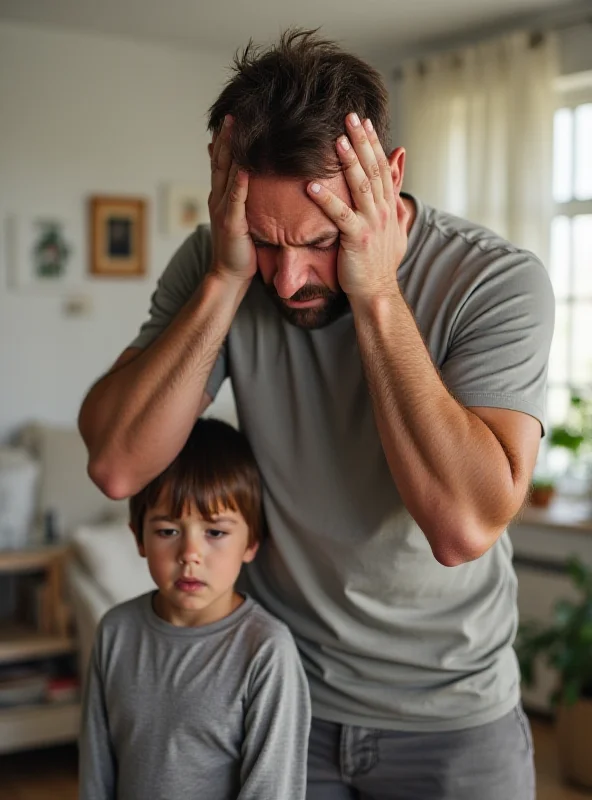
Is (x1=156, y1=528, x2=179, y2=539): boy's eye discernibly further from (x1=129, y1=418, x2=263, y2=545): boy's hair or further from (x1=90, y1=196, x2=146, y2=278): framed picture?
(x1=90, y1=196, x2=146, y2=278): framed picture

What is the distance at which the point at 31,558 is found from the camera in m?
3.83

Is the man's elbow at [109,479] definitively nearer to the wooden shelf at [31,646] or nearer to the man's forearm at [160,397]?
the man's forearm at [160,397]

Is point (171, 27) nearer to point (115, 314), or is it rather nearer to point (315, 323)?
point (115, 314)

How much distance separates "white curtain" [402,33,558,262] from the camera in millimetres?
4477

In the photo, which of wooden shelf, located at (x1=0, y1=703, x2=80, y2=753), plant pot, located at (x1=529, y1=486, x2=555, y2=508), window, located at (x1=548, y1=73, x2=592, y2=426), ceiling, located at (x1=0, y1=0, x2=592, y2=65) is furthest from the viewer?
window, located at (x1=548, y1=73, x2=592, y2=426)

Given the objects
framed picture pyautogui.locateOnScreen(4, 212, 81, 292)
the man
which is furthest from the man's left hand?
framed picture pyautogui.locateOnScreen(4, 212, 81, 292)

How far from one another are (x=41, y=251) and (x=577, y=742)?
2985 mm

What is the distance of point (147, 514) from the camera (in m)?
1.56

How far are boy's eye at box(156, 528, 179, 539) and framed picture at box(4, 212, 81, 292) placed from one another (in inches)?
131

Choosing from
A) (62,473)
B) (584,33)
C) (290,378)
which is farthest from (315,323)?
(584,33)

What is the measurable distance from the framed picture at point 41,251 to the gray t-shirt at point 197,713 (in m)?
3.36

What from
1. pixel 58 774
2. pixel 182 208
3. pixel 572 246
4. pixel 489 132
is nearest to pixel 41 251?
pixel 182 208

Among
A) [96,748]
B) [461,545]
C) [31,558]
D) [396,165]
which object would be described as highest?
[396,165]

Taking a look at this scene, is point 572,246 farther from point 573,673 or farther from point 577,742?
point 577,742
